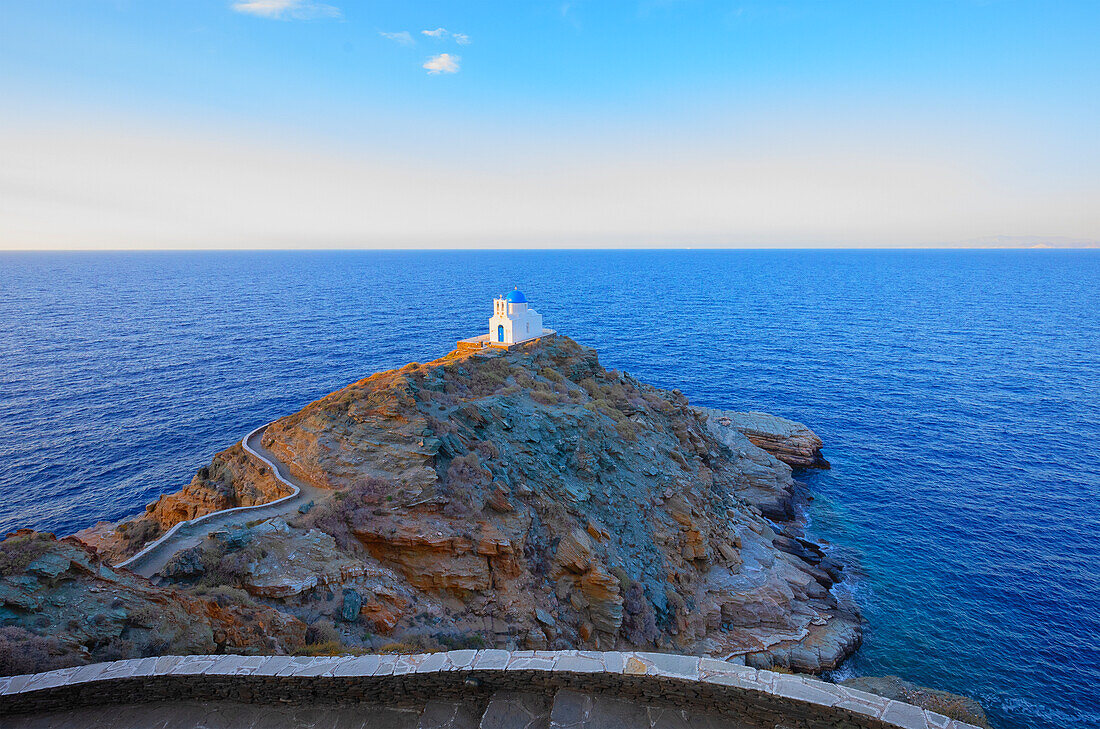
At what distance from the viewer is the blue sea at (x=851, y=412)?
99.8ft

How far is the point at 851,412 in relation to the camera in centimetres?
5981

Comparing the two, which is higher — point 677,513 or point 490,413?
point 490,413

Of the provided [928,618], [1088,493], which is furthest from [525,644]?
[1088,493]

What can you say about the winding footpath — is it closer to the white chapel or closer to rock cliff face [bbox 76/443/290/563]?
rock cliff face [bbox 76/443/290/563]

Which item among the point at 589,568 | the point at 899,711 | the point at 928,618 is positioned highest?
the point at 899,711

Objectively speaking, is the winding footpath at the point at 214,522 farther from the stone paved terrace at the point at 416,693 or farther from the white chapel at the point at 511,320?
the white chapel at the point at 511,320

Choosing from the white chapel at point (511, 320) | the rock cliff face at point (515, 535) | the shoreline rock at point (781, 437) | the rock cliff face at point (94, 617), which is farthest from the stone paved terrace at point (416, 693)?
the shoreline rock at point (781, 437)

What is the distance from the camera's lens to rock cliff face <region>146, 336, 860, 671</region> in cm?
2023

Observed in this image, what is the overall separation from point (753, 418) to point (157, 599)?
51.3m

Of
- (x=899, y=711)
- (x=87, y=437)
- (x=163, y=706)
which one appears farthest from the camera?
(x=87, y=437)

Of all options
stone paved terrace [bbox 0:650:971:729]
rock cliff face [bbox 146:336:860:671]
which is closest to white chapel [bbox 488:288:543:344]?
rock cliff face [bbox 146:336:860:671]

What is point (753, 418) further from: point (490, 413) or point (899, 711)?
point (899, 711)

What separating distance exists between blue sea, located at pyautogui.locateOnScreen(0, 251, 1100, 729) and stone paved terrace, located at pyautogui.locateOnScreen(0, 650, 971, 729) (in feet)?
74.8

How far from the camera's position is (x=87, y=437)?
49250mm
